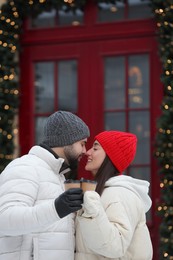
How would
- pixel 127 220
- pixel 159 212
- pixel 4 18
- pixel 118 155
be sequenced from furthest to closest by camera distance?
pixel 4 18
pixel 159 212
pixel 118 155
pixel 127 220

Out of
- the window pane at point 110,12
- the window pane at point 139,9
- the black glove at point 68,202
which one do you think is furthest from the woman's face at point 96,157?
the window pane at point 110,12

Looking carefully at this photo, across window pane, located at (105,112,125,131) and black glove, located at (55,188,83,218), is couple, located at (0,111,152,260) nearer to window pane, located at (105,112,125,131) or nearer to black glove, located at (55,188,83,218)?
black glove, located at (55,188,83,218)

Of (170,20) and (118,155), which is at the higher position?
(170,20)

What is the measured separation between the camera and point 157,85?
7309 millimetres

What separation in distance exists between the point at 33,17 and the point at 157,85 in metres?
1.57

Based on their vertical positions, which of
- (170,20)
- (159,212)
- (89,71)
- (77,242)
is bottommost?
(159,212)

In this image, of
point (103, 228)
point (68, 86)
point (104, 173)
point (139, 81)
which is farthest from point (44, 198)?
point (68, 86)

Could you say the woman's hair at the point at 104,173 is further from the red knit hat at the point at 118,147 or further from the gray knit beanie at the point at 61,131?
the gray knit beanie at the point at 61,131

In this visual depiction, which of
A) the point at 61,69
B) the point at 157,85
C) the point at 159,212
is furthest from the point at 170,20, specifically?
the point at 159,212

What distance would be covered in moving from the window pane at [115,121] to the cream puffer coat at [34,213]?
3664 millimetres

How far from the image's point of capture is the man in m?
3.38

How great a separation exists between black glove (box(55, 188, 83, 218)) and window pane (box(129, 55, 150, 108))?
4121 millimetres

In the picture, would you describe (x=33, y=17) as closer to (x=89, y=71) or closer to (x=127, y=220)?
(x=89, y=71)

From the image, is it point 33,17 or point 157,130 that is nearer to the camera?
point 157,130
